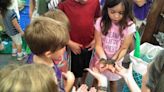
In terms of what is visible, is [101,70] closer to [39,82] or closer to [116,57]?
[116,57]

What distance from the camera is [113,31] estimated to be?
2068 millimetres

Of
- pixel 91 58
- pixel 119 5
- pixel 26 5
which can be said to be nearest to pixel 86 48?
pixel 91 58

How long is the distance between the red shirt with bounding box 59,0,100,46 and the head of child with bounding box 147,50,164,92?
1107 millimetres

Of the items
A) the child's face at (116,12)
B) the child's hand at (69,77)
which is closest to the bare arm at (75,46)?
the child's face at (116,12)

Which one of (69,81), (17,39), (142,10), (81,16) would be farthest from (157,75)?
(17,39)

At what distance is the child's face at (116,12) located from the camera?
1970mm

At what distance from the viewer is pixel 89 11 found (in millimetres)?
2184

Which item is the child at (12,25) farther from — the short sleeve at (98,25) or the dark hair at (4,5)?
the short sleeve at (98,25)

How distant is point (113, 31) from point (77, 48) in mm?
333

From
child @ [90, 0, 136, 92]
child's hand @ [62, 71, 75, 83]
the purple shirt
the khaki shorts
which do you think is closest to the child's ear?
child's hand @ [62, 71, 75, 83]

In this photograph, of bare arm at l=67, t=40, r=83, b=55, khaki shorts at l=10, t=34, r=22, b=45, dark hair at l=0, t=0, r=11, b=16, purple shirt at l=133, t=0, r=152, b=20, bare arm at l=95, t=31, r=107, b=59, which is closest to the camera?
bare arm at l=95, t=31, r=107, b=59

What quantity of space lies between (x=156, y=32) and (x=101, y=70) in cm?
50

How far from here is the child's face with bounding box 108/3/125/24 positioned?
197cm

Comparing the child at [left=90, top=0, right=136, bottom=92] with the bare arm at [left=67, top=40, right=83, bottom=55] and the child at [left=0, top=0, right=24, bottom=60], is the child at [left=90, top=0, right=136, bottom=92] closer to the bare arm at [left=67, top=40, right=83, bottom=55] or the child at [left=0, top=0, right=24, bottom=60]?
the bare arm at [left=67, top=40, right=83, bottom=55]
